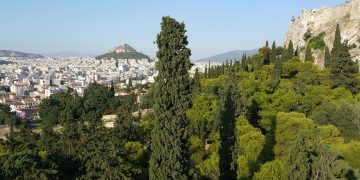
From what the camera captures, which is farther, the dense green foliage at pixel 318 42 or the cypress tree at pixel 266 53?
the dense green foliage at pixel 318 42

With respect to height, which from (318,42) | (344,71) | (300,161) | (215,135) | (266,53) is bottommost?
(215,135)

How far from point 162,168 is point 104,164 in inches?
217

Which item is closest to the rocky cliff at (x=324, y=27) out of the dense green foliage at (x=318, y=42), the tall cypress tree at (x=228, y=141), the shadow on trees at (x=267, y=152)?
the dense green foliage at (x=318, y=42)

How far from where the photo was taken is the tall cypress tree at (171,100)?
14.3 m

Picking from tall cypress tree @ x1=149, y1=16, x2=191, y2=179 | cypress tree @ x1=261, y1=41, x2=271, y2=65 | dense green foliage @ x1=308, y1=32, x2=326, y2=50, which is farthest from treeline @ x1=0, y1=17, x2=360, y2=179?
dense green foliage @ x1=308, y1=32, x2=326, y2=50

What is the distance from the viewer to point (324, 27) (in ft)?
212

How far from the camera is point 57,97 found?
253ft

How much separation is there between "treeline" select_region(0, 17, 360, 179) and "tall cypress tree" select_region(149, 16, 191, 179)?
1.4 inches

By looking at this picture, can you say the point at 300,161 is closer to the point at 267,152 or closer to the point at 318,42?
the point at 267,152

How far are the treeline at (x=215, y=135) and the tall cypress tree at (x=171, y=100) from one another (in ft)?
0.12

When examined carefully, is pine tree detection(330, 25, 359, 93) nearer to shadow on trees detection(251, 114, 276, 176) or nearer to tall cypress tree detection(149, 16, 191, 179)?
shadow on trees detection(251, 114, 276, 176)

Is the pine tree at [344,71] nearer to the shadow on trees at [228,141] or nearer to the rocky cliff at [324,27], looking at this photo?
the rocky cliff at [324,27]

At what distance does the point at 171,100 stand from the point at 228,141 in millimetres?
5860

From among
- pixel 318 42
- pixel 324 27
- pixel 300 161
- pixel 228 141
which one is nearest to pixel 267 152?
pixel 228 141
